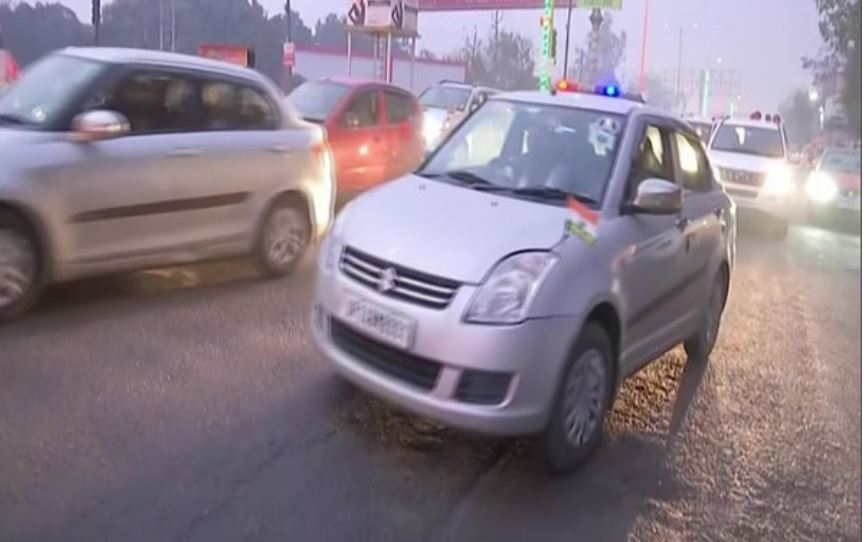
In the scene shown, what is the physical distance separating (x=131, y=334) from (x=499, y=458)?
273cm

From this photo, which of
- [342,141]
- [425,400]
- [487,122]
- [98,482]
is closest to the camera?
[98,482]

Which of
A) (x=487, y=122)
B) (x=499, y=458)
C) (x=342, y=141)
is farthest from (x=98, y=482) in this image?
(x=342, y=141)

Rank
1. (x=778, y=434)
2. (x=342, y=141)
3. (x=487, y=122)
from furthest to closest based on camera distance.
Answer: (x=342, y=141), (x=487, y=122), (x=778, y=434)

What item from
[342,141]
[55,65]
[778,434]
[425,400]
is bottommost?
[778,434]

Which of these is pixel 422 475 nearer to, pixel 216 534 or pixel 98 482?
pixel 216 534

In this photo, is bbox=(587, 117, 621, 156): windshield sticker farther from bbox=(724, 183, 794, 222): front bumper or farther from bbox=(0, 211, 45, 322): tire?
bbox=(724, 183, 794, 222): front bumper

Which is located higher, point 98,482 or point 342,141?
point 342,141

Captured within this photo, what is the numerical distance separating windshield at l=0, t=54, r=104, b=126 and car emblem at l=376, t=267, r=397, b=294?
3034mm

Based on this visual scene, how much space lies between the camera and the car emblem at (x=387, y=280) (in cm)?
Answer: 443

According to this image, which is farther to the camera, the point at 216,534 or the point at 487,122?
the point at 487,122

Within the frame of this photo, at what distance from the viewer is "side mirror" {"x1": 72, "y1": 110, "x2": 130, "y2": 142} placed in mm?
6020

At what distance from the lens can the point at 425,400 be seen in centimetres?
431

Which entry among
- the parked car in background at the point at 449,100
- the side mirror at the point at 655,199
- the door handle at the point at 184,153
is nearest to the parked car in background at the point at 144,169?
the door handle at the point at 184,153

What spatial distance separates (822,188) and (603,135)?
1633cm
